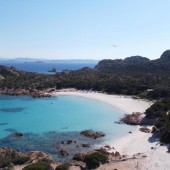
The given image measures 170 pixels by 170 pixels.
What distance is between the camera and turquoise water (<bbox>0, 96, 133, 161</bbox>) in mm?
47875

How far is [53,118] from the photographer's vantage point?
6259 centimetres

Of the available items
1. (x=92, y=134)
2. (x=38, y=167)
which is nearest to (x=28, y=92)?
(x=92, y=134)

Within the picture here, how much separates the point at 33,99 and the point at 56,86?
16.7 metres

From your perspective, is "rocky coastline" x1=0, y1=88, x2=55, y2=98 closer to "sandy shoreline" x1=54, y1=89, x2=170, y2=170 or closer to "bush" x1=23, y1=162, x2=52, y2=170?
"sandy shoreline" x1=54, y1=89, x2=170, y2=170

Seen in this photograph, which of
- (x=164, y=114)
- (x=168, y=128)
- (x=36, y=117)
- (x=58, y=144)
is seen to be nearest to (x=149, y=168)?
(x=168, y=128)

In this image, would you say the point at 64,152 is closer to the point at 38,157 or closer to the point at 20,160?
the point at 38,157

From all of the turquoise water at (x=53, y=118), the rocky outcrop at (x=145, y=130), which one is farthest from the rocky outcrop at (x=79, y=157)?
the rocky outcrop at (x=145, y=130)

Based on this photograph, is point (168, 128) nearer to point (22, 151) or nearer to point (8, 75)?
point (22, 151)

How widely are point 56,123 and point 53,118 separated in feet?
16.6

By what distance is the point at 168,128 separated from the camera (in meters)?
41.7

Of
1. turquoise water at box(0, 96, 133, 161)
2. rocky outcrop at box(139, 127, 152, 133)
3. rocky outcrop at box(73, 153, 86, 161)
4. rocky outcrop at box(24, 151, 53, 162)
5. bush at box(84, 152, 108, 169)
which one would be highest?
bush at box(84, 152, 108, 169)

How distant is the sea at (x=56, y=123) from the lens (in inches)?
1713

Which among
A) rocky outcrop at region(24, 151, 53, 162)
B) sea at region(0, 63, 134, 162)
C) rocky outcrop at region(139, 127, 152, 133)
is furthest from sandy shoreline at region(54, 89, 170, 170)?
rocky outcrop at region(24, 151, 53, 162)

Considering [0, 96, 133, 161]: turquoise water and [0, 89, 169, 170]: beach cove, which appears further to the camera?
[0, 96, 133, 161]: turquoise water
